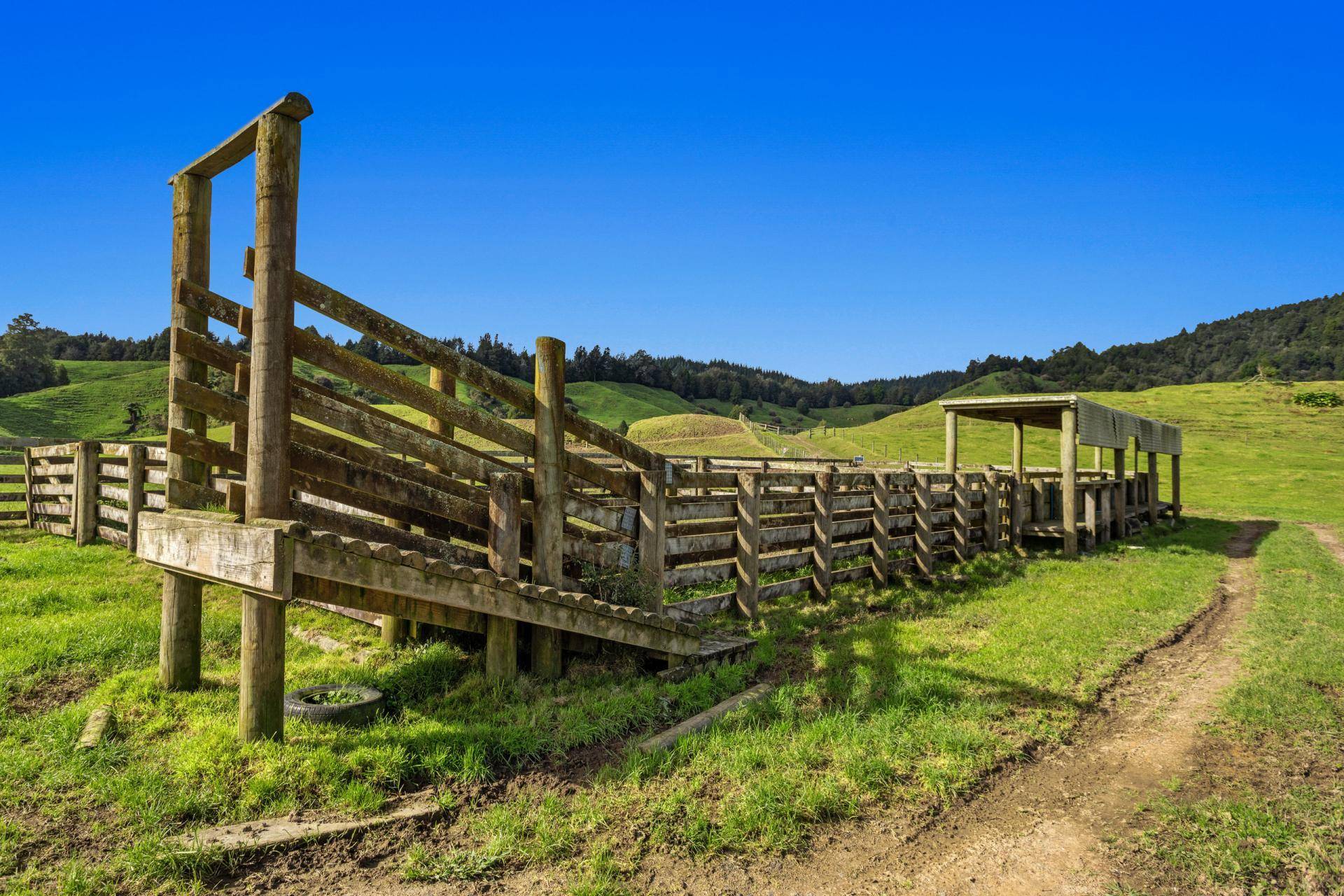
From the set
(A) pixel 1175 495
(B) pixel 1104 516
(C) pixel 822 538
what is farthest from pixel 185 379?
(A) pixel 1175 495

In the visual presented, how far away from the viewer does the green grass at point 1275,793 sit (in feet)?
11.9

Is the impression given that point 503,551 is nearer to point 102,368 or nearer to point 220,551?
point 220,551

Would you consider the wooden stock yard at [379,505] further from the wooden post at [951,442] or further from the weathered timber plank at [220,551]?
the wooden post at [951,442]

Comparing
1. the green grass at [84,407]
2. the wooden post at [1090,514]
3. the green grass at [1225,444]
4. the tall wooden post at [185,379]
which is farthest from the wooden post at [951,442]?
the green grass at [84,407]

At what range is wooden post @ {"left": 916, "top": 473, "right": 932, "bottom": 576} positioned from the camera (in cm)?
1143

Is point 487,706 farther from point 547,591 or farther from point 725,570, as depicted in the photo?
point 725,570

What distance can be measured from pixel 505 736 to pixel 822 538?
5.82 m

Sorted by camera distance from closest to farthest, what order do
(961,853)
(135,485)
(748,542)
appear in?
(961,853) < (748,542) < (135,485)

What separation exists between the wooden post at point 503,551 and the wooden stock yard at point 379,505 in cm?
2

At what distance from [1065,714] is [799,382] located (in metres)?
A: 154

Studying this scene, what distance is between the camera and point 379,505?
5965 millimetres

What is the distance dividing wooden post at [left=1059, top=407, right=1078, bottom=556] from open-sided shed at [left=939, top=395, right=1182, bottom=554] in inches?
0.5

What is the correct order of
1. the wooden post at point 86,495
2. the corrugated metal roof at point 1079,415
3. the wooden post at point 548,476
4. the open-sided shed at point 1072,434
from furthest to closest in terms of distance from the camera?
the corrugated metal roof at point 1079,415
the open-sided shed at point 1072,434
the wooden post at point 86,495
the wooden post at point 548,476

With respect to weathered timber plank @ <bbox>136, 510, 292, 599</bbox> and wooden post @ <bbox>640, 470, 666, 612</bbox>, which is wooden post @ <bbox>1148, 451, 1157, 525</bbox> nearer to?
wooden post @ <bbox>640, 470, 666, 612</bbox>
